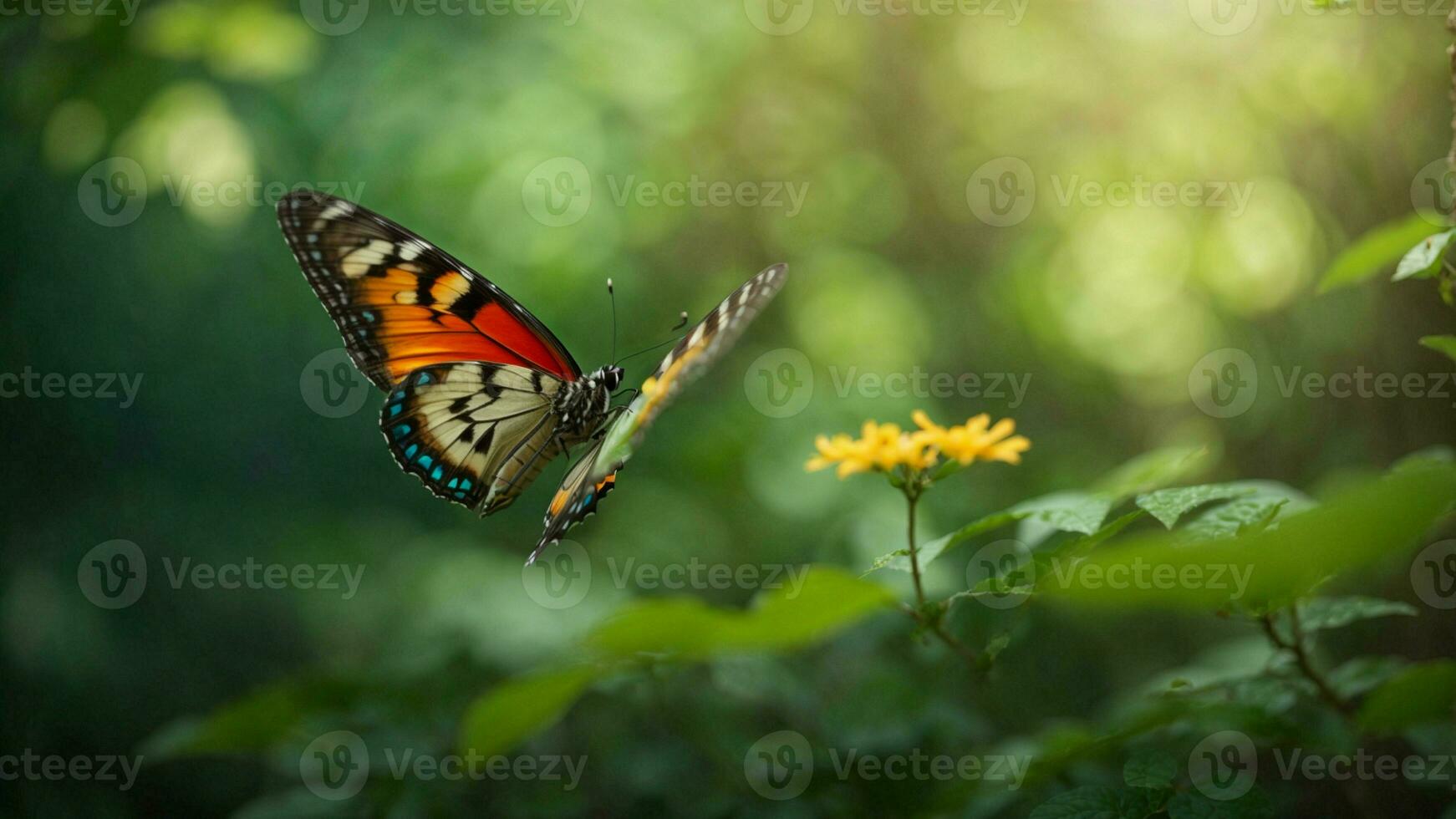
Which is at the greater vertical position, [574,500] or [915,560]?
[915,560]

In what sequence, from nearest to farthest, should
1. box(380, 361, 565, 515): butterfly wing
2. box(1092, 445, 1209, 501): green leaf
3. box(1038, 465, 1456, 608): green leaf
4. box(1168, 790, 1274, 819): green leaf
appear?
box(1038, 465, 1456, 608): green leaf < box(1168, 790, 1274, 819): green leaf < box(1092, 445, 1209, 501): green leaf < box(380, 361, 565, 515): butterfly wing

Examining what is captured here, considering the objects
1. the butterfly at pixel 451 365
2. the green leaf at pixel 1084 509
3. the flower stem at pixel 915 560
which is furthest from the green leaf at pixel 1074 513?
the butterfly at pixel 451 365

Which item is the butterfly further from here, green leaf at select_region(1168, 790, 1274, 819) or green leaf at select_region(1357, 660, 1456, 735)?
green leaf at select_region(1357, 660, 1456, 735)

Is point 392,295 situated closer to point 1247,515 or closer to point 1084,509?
point 1084,509

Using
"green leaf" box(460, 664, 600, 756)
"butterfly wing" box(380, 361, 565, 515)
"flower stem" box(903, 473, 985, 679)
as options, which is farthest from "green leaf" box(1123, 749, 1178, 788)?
"butterfly wing" box(380, 361, 565, 515)

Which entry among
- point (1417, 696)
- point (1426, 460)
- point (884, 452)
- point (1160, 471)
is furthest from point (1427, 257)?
point (884, 452)

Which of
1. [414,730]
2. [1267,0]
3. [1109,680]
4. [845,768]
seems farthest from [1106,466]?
[414,730]
